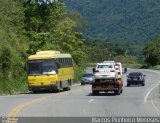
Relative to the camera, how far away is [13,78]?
1940 inches

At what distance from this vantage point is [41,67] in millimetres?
41875

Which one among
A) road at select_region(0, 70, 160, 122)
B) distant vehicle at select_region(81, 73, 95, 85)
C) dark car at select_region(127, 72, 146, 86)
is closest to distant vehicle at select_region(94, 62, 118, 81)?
road at select_region(0, 70, 160, 122)

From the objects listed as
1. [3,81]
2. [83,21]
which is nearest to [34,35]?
[3,81]

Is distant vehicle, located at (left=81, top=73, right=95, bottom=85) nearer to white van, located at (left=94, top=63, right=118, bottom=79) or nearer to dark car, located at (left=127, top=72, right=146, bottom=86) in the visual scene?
dark car, located at (left=127, top=72, right=146, bottom=86)

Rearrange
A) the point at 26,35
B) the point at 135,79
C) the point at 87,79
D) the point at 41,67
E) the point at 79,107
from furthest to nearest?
the point at 87,79 → the point at 26,35 → the point at 135,79 → the point at 41,67 → the point at 79,107

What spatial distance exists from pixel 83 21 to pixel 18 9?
59133mm

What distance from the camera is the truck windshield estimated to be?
41.7 meters

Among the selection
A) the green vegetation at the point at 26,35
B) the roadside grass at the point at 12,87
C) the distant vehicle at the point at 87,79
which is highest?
the green vegetation at the point at 26,35

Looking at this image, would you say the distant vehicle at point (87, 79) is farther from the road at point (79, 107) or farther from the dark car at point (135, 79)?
the road at point (79, 107)

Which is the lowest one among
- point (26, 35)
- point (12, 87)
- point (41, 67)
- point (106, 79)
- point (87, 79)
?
point (87, 79)

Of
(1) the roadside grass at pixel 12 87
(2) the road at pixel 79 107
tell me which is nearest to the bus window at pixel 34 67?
(1) the roadside grass at pixel 12 87

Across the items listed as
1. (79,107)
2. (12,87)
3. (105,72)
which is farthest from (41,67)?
(79,107)

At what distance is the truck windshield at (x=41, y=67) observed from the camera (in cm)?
Answer: 4169

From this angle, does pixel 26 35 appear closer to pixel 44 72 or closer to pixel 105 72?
pixel 44 72
